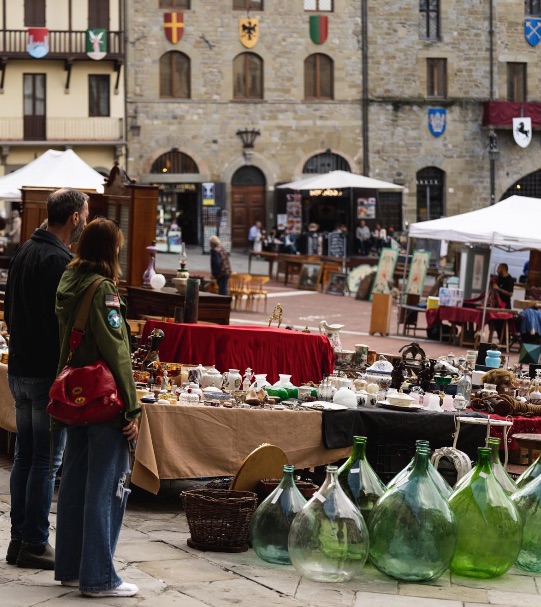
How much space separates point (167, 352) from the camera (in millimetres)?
12461

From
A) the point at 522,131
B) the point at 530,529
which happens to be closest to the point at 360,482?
the point at 530,529

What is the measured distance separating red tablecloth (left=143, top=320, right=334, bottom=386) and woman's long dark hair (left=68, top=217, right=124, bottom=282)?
587cm

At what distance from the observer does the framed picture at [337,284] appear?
29312 mm

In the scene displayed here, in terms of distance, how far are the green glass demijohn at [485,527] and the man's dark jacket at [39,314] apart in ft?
7.41

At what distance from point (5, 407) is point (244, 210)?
3207cm

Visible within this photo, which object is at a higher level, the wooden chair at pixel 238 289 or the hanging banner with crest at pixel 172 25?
the hanging banner with crest at pixel 172 25

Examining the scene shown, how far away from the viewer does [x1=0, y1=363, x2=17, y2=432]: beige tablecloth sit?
1006 cm

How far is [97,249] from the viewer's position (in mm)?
6160

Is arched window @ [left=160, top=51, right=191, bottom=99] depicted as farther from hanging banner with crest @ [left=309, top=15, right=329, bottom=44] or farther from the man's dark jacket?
the man's dark jacket

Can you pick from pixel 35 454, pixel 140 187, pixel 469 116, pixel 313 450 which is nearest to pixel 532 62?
pixel 469 116

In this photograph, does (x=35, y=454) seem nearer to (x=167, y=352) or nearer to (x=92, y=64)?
(x=167, y=352)

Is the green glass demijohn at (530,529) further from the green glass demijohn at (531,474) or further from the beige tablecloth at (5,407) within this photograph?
the beige tablecloth at (5,407)

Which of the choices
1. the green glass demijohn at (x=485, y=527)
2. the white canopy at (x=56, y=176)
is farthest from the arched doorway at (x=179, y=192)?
the green glass demijohn at (x=485, y=527)

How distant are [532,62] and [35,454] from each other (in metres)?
40.1
